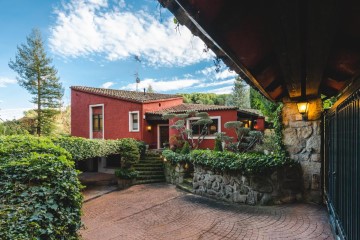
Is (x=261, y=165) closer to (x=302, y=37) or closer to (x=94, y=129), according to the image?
(x=302, y=37)

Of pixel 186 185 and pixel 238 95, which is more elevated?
pixel 238 95

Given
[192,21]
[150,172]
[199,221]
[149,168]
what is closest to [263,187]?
[199,221]

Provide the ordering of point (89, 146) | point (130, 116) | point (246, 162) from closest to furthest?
point (246, 162) < point (89, 146) < point (130, 116)

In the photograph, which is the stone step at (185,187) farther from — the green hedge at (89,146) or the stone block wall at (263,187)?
the green hedge at (89,146)

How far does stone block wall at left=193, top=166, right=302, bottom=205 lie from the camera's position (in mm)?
5875

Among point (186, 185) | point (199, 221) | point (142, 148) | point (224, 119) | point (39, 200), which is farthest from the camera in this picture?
point (224, 119)

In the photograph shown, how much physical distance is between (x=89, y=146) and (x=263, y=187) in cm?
805

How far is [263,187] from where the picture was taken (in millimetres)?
6008

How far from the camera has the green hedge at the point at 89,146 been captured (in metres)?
9.22

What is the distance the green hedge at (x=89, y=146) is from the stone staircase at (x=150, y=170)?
4.59ft

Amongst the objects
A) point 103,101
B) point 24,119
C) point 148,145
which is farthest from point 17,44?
point 148,145

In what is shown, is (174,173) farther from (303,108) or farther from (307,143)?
(303,108)

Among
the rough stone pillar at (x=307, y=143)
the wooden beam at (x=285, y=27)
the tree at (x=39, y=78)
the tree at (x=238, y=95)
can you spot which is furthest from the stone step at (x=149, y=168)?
the tree at (x=238, y=95)

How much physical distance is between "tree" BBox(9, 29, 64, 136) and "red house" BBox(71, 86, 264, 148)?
528 cm
